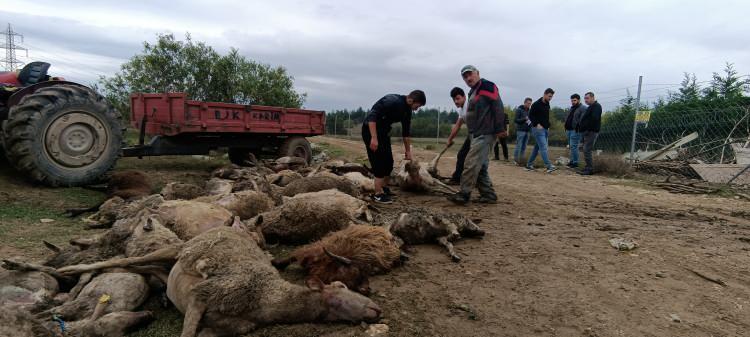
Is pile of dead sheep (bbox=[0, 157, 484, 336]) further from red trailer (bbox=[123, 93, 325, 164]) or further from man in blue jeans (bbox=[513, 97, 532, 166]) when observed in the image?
man in blue jeans (bbox=[513, 97, 532, 166])

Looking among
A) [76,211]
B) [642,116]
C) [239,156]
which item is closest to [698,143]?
[642,116]

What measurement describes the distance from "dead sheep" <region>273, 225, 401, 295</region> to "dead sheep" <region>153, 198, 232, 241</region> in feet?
2.25

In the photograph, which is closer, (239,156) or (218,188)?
(218,188)

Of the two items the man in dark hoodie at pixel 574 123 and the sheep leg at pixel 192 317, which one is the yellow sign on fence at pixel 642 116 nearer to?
the man in dark hoodie at pixel 574 123

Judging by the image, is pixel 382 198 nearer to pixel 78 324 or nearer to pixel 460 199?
pixel 460 199

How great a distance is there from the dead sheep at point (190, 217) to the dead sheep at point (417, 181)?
3.58m

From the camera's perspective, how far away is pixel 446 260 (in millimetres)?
3664

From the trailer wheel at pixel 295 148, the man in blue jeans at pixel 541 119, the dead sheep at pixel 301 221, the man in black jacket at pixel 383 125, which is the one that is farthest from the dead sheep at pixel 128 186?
the man in blue jeans at pixel 541 119

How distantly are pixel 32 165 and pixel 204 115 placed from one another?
3.07 meters

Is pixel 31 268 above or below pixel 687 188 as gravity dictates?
below

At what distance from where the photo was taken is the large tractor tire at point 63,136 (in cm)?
523

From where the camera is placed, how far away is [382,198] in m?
6.04

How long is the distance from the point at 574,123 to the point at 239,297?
10.5m

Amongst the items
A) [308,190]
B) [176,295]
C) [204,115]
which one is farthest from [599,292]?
[204,115]
